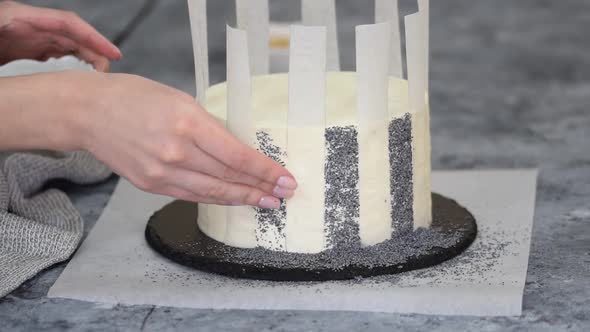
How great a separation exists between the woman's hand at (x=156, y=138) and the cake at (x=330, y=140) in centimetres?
13

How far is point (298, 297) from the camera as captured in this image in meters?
1.43

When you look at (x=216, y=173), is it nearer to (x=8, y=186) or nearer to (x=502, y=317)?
(x=502, y=317)

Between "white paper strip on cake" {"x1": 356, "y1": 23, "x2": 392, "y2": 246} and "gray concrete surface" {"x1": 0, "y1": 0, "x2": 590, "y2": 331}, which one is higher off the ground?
"white paper strip on cake" {"x1": 356, "y1": 23, "x2": 392, "y2": 246}

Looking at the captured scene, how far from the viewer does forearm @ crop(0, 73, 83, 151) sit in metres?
1.33

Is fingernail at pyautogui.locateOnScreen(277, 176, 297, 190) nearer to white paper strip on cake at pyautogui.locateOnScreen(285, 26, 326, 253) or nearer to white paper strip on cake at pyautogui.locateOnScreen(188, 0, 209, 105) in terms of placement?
white paper strip on cake at pyautogui.locateOnScreen(285, 26, 326, 253)

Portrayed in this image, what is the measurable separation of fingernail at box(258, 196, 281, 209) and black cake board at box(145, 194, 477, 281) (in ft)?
0.28

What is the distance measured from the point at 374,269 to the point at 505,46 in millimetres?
1543

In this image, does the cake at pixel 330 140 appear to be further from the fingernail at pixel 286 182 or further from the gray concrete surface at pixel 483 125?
the gray concrete surface at pixel 483 125

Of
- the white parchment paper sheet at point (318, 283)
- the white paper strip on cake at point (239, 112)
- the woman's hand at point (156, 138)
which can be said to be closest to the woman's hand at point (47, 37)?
the white parchment paper sheet at point (318, 283)

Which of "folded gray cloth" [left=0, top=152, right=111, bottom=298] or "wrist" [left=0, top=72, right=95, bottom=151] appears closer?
"wrist" [left=0, top=72, right=95, bottom=151]

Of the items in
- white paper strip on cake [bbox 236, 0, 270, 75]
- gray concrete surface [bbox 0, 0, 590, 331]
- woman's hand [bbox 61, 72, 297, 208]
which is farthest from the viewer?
white paper strip on cake [bbox 236, 0, 270, 75]

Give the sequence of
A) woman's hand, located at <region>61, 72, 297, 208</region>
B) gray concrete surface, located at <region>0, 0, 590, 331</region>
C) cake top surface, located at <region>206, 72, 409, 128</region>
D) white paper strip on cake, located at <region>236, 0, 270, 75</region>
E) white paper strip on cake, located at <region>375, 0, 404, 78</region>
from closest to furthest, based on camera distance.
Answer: woman's hand, located at <region>61, 72, 297, 208</region>, gray concrete surface, located at <region>0, 0, 590, 331</region>, cake top surface, located at <region>206, 72, 409, 128</region>, white paper strip on cake, located at <region>375, 0, 404, 78</region>, white paper strip on cake, located at <region>236, 0, 270, 75</region>

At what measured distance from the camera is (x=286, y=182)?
1438 millimetres

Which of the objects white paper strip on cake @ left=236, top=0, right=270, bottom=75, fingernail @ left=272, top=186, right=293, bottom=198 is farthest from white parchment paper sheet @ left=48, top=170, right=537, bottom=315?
white paper strip on cake @ left=236, top=0, right=270, bottom=75
